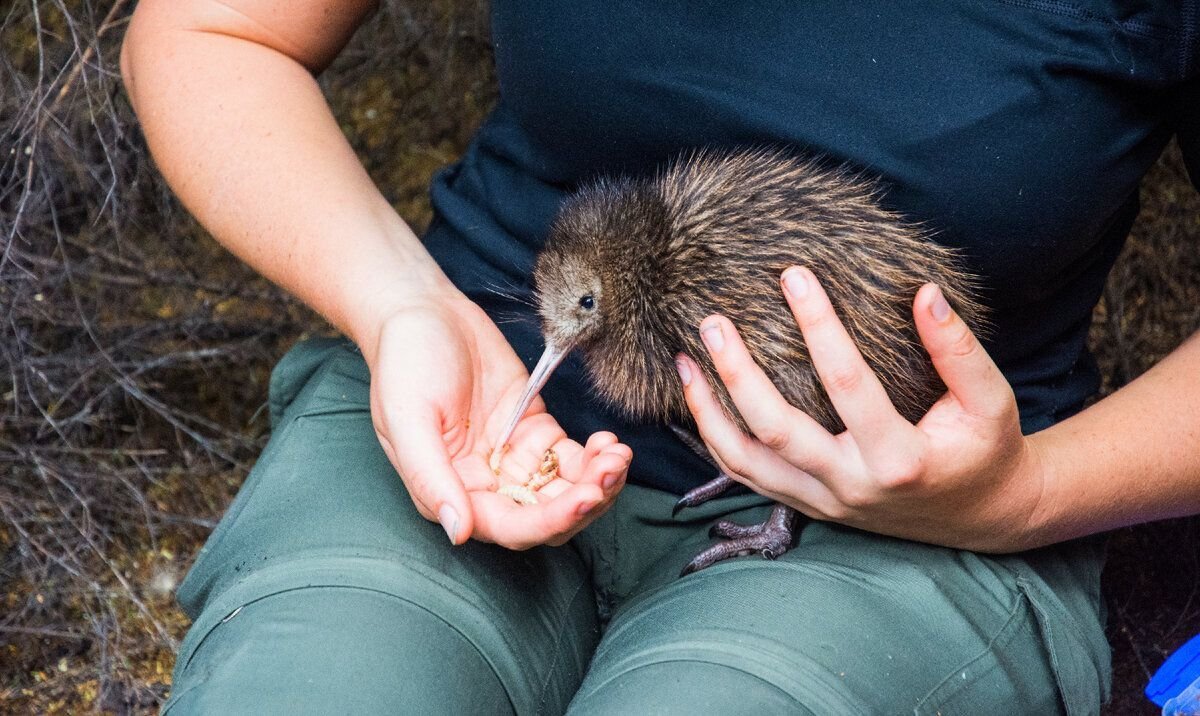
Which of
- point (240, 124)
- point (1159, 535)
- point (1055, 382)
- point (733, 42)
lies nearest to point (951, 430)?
point (1055, 382)

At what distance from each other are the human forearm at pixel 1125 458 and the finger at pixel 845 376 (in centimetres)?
22

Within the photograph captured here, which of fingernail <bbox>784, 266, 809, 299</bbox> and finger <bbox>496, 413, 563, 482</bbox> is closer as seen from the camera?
fingernail <bbox>784, 266, 809, 299</bbox>

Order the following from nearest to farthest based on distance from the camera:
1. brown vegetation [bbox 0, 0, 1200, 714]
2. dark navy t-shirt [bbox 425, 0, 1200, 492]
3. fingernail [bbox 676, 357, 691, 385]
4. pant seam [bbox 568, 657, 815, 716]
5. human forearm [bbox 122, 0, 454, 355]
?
pant seam [bbox 568, 657, 815, 716] < dark navy t-shirt [bbox 425, 0, 1200, 492] < fingernail [bbox 676, 357, 691, 385] < human forearm [bbox 122, 0, 454, 355] < brown vegetation [bbox 0, 0, 1200, 714]

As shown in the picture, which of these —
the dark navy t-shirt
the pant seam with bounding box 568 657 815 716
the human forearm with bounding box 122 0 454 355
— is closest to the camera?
the pant seam with bounding box 568 657 815 716

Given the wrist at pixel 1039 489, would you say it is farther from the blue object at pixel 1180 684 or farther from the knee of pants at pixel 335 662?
the knee of pants at pixel 335 662

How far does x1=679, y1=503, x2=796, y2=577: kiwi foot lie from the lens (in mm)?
1301

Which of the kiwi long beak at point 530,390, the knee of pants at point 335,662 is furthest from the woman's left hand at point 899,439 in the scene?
the knee of pants at point 335,662

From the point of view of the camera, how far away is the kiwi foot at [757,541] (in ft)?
4.27

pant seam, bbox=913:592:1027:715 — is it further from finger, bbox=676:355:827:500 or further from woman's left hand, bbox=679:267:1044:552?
finger, bbox=676:355:827:500

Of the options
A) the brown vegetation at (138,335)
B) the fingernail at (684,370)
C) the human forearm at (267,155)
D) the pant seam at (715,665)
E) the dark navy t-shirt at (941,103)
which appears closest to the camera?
the pant seam at (715,665)

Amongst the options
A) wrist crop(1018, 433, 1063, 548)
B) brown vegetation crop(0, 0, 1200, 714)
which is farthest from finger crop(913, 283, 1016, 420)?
brown vegetation crop(0, 0, 1200, 714)

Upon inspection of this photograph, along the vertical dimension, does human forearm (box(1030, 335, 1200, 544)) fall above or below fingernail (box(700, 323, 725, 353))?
below

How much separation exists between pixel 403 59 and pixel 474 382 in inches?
54.3

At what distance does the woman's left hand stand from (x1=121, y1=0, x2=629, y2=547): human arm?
0.17m
